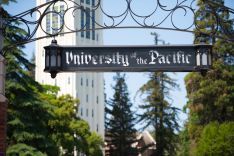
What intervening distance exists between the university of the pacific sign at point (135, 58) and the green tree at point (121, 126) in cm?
6604

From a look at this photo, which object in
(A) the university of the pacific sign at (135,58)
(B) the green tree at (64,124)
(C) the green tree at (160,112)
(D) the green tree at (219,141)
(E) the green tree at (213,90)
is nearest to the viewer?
(A) the university of the pacific sign at (135,58)

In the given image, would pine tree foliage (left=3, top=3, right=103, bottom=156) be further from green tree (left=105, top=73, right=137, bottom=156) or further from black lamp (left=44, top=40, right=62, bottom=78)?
green tree (left=105, top=73, right=137, bottom=156)

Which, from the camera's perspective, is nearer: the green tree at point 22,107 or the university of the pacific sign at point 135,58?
the university of the pacific sign at point 135,58

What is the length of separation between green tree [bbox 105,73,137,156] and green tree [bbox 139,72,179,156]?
41.2ft

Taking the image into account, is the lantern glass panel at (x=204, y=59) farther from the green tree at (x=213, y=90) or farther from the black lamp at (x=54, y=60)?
the green tree at (x=213, y=90)

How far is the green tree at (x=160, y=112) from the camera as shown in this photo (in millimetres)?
62438

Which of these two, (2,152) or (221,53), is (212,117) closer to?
(221,53)

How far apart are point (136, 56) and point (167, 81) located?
53.8 m

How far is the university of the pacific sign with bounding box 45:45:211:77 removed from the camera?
32.5 ft

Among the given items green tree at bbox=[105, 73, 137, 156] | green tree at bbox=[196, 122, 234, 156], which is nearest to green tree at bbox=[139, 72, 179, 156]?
green tree at bbox=[105, 73, 137, 156]

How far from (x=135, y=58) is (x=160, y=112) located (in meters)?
52.6

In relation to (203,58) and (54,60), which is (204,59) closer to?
(203,58)

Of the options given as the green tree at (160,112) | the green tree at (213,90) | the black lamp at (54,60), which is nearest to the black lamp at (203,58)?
the black lamp at (54,60)

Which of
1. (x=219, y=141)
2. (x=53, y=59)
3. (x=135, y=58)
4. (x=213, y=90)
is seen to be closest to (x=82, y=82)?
(x=213, y=90)
